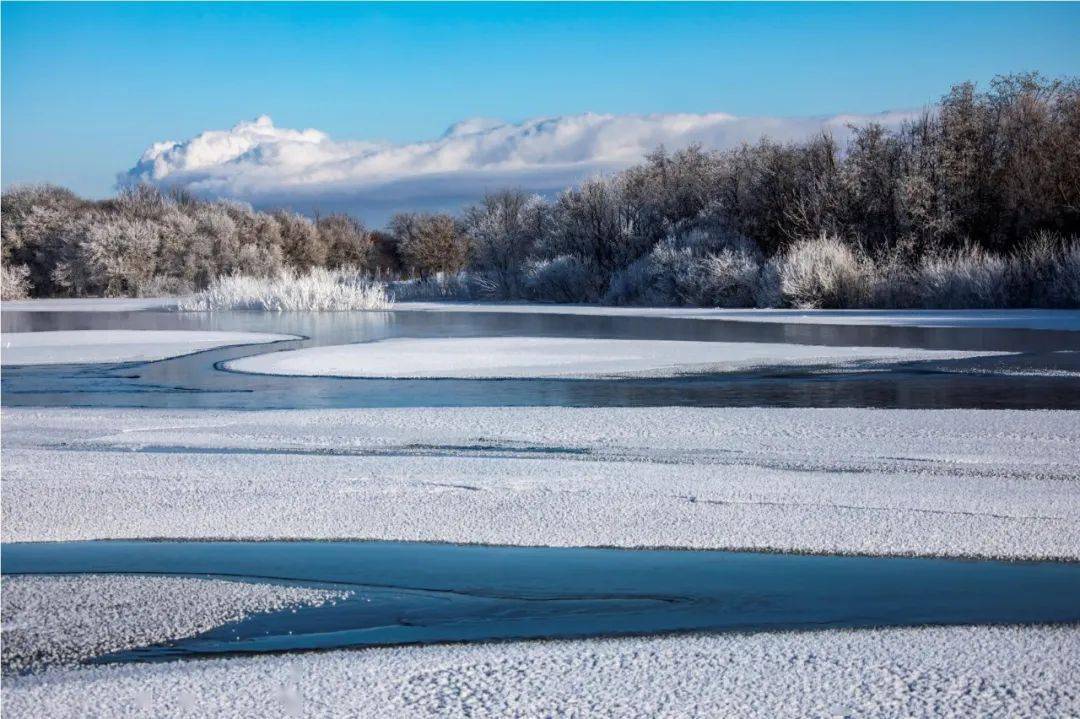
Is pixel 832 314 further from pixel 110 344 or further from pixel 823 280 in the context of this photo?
pixel 110 344

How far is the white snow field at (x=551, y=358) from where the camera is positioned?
41.5ft

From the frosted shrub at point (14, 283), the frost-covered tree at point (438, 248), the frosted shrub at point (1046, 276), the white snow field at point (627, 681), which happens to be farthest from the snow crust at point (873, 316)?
the frost-covered tree at point (438, 248)

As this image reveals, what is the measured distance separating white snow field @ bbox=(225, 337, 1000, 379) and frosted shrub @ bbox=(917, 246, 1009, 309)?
8.91 metres

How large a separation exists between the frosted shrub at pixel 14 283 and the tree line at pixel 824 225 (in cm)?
16

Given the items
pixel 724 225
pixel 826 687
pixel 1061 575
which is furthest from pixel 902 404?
pixel 724 225

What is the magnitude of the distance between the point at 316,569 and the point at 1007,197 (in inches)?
975

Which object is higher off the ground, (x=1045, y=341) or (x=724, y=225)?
(x=724, y=225)

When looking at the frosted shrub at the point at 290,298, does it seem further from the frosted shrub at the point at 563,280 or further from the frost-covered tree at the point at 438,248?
the frost-covered tree at the point at 438,248

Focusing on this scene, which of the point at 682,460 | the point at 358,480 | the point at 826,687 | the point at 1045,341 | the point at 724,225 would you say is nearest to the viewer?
the point at 826,687

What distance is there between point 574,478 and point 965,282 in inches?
726

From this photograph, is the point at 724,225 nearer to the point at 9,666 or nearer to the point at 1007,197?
the point at 1007,197

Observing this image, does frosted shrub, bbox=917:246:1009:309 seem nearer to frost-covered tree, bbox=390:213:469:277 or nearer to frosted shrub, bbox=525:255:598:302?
frosted shrub, bbox=525:255:598:302

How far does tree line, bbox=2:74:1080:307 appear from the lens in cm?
2402

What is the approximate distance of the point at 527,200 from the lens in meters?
38.8
